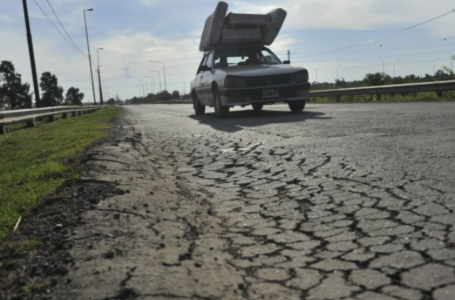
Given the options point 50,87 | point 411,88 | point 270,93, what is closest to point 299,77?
point 270,93

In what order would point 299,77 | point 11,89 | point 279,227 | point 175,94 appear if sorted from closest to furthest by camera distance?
point 279,227, point 299,77, point 11,89, point 175,94

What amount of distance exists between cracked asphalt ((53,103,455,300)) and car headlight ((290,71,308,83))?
4763 millimetres

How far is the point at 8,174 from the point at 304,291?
4.03 meters

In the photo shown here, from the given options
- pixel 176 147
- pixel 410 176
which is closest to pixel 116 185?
pixel 410 176

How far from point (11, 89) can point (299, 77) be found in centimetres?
7109

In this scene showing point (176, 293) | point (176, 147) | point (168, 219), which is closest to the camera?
point (176, 293)

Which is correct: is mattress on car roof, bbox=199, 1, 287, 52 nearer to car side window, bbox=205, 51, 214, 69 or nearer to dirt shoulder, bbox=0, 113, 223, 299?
car side window, bbox=205, 51, 214, 69

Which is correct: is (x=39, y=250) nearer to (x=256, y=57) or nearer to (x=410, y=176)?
(x=410, y=176)

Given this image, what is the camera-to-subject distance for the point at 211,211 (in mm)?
3059

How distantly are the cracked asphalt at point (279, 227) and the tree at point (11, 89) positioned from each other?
72.8 metres

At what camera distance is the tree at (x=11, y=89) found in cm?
6988

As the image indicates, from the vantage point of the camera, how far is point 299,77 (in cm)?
960

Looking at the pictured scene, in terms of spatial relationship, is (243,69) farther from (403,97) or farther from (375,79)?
(375,79)

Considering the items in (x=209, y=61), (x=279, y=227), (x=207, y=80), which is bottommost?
(x=279, y=227)
